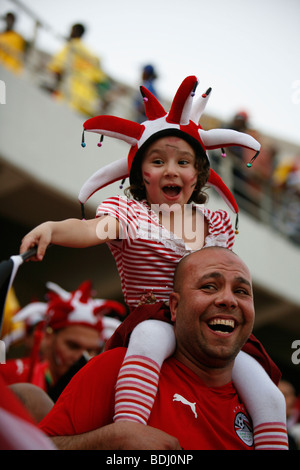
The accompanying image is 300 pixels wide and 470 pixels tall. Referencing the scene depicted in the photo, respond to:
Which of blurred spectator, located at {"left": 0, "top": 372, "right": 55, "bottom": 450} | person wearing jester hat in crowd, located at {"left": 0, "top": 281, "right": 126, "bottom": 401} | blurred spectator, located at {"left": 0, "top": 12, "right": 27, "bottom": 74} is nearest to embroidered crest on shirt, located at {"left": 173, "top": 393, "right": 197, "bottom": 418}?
blurred spectator, located at {"left": 0, "top": 372, "right": 55, "bottom": 450}

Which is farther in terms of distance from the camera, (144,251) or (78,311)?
(78,311)

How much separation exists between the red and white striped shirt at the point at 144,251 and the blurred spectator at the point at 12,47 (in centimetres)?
421

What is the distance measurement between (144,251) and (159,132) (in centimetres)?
33

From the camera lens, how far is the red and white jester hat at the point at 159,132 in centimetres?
166

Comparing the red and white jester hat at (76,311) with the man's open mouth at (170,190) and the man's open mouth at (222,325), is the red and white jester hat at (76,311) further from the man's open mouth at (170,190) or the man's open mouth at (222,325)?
the man's open mouth at (222,325)

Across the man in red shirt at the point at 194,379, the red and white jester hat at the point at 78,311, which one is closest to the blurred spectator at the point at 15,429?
the man in red shirt at the point at 194,379

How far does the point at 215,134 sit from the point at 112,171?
301 millimetres

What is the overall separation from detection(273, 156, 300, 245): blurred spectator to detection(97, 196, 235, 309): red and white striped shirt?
5.61 metres

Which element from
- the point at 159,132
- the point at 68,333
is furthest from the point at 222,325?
the point at 68,333

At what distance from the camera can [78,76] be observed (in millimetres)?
5613

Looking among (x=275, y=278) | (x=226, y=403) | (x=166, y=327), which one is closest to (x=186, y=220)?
(x=166, y=327)

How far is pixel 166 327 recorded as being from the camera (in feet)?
4.84

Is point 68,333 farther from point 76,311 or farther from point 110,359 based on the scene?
point 110,359
